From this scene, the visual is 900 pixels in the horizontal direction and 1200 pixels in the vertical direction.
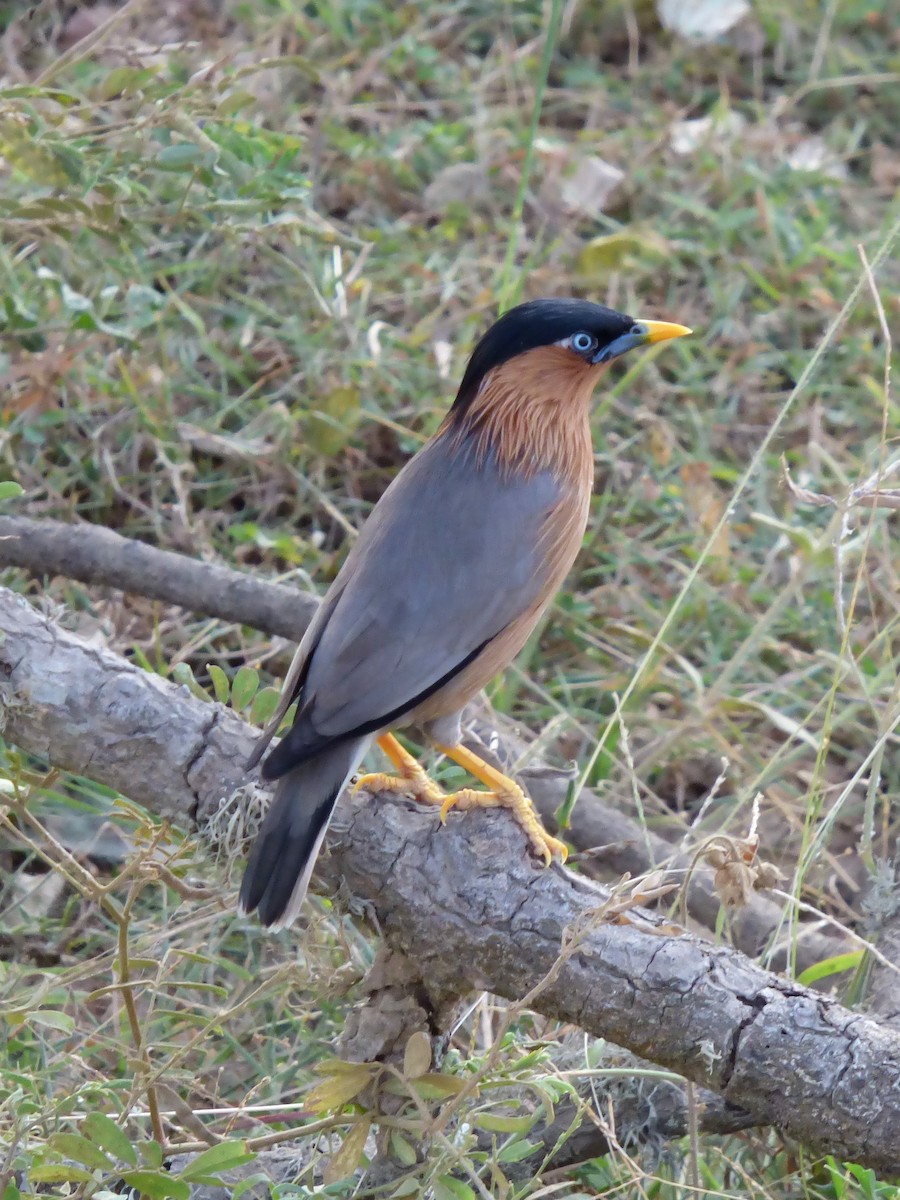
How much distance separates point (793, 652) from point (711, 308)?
1.83 m

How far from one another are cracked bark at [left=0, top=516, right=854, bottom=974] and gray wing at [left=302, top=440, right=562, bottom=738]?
20.2 inches

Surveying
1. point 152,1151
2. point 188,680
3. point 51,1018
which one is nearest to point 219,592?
point 188,680

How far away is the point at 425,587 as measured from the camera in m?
3.11

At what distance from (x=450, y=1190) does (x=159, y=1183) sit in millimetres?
465

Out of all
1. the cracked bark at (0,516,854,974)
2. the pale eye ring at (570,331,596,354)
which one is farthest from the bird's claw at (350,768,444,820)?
the pale eye ring at (570,331,596,354)

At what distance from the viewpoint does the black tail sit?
2570 mm

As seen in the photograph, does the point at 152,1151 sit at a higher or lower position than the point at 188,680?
lower

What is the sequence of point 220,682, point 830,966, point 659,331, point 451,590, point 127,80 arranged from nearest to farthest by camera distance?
point 220,682 → point 451,590 → point 830,966 → point 659,331 → point 127,80

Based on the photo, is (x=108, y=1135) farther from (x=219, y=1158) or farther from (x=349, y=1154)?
(x=349, y=1154)

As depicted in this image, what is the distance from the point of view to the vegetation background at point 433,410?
9.82ft

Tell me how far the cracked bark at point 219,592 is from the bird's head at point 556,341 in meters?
0.71

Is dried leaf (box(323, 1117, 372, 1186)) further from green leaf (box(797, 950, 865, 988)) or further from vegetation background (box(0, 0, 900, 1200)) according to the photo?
green leaf (box(797, 950, 865, 988))

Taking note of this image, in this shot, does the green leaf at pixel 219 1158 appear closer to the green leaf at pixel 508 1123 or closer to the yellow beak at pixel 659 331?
the green leaf at pixel 508 1123

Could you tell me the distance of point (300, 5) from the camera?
6.38 metres
